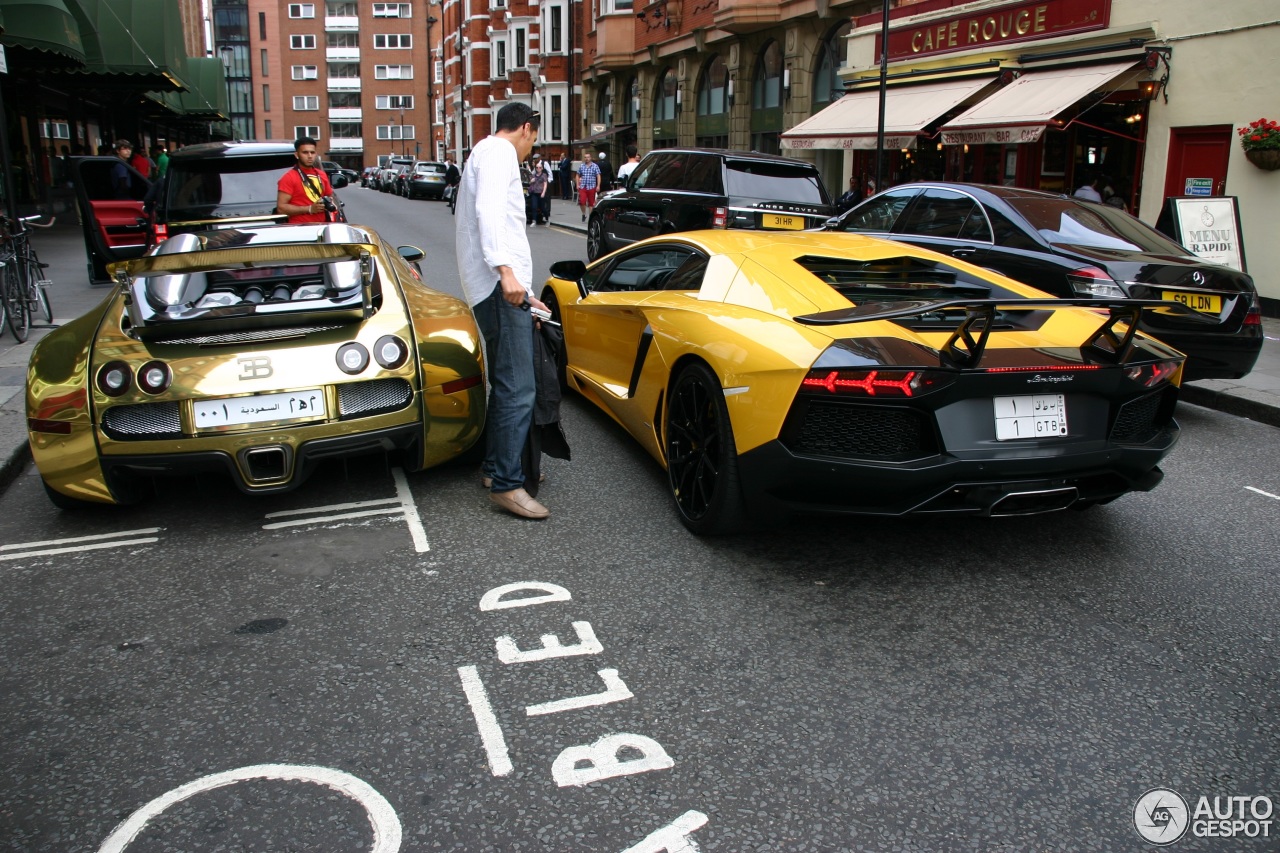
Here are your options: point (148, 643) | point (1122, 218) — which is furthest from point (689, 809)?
point (1122, 218)

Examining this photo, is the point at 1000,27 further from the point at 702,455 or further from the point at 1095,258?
the point at 702,455

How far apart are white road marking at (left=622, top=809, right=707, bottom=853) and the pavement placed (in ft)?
13.7

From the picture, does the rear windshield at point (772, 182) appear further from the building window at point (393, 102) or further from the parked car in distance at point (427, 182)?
the building window at point (393, 102)

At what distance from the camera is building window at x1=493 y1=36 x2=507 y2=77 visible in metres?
58.8

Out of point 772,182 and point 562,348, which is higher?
point 772,182

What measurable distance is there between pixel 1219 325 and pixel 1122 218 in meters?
1.41

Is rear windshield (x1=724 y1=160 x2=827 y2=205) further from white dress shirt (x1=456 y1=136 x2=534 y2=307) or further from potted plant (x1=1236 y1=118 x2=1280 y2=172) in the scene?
white dress shirt (x1=456 y1=136 x2=534 y2=307)

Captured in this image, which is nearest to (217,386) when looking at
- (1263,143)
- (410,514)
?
(410,514)

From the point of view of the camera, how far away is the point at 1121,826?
2.38 metres

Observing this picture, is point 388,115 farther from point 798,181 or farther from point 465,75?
point 798,181

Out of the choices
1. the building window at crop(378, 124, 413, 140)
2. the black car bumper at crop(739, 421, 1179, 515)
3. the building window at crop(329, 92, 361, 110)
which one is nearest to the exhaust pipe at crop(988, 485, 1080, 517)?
the black car bumper at crop(739, 421, 1179, 515)

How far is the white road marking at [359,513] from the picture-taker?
4359mm

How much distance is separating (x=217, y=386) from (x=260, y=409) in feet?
0.63

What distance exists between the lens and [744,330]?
3.90 metres
